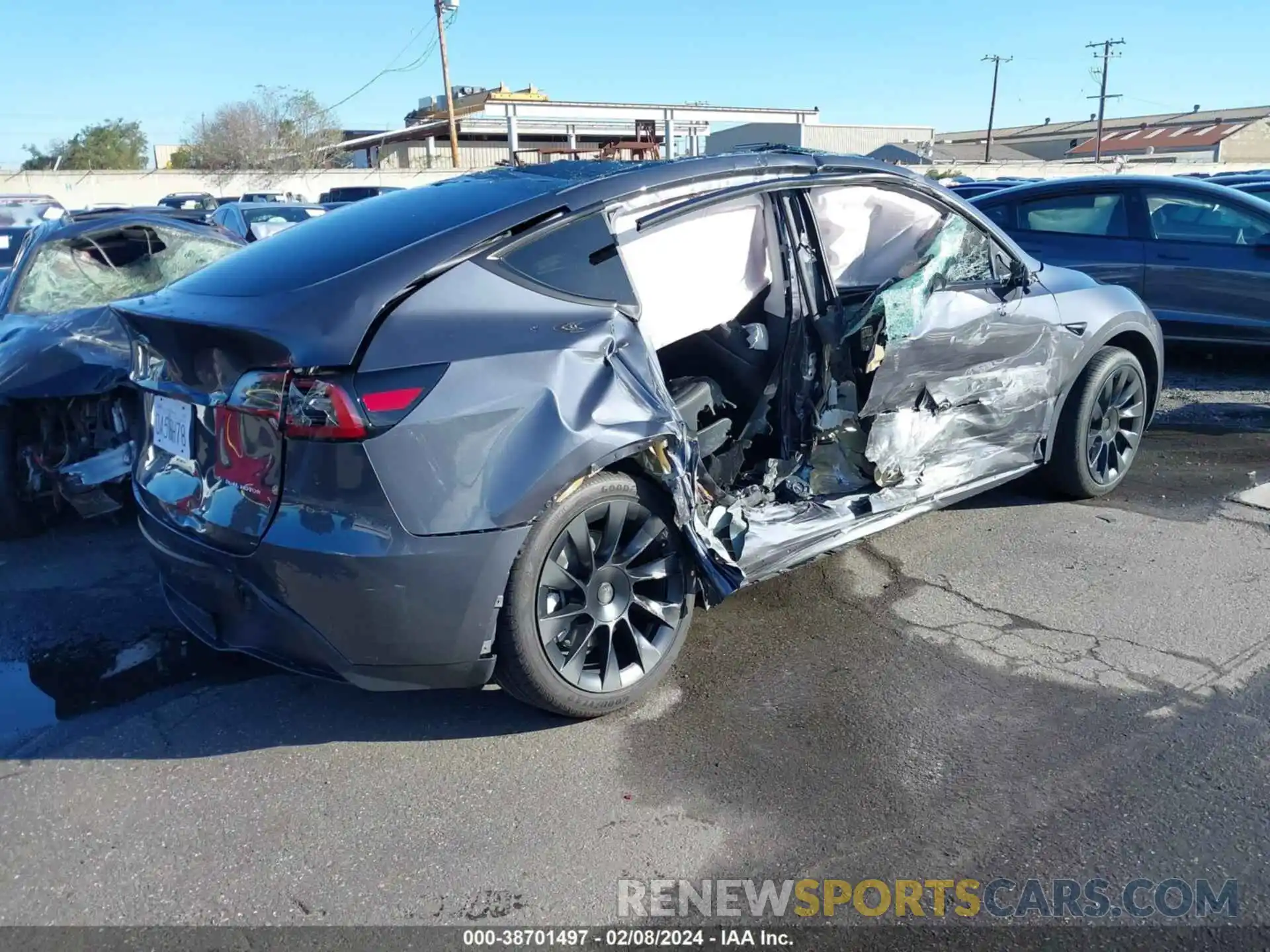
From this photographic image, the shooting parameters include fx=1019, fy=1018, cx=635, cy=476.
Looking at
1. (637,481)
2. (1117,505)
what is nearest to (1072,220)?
(1117,505)

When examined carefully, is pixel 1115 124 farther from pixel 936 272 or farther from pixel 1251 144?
pixel 936 272

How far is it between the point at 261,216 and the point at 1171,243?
14096 millimetres

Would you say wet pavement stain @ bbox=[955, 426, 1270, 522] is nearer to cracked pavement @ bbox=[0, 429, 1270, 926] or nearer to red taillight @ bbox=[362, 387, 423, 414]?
cracked pavement @ bbox=[0, 429, 1270, 926]

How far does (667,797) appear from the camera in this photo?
119 inches

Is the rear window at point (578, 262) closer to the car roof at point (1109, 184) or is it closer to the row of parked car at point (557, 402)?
the row of parked car at point (557, 402)

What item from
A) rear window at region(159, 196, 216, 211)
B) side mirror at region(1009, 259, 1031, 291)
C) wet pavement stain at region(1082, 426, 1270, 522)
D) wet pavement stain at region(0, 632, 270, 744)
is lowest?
wet pavement stain at region(1082, 426, 1270, 522)

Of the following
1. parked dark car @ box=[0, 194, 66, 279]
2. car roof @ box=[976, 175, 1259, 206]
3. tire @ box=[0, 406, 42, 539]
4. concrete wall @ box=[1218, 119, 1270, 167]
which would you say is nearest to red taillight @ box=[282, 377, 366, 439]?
tire @ box=[0, 406, 42, 539]

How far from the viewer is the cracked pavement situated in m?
2.71

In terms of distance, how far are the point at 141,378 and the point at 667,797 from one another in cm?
222

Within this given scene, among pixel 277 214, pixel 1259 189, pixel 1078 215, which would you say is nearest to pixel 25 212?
pixel 277 214

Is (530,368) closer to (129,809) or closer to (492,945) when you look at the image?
(492,945)

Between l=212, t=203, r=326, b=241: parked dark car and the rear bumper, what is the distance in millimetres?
13537

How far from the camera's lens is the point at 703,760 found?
10.5 ft

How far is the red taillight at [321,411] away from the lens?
280 centimetres
